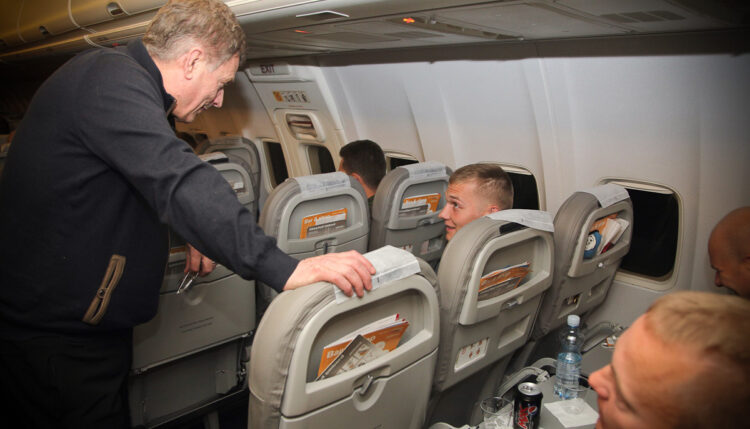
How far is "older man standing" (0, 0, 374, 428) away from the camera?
136 centimetres

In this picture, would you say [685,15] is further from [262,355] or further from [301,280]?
[262,355]

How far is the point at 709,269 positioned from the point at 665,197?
56 centimetres

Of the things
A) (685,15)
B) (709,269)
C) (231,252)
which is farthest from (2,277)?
(709,269)

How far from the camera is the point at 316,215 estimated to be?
2766 millimetres

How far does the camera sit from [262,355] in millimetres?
1267

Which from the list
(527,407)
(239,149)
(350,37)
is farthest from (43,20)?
(527,407)

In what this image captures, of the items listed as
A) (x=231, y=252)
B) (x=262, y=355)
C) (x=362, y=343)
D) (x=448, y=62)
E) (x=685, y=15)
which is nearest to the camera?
(x=262, y=355)

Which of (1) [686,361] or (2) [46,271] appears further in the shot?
(2) [46,271]

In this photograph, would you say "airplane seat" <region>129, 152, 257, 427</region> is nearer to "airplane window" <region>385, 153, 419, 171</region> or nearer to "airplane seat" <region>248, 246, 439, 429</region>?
"airplane seat" <region>248, 246, 439, 429</region>

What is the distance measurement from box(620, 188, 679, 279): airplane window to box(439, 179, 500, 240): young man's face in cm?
124

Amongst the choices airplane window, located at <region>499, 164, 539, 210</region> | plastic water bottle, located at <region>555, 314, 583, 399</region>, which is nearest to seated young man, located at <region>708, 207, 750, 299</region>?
plastic water bottle, located at <region>555, 314, 583, 399</region>

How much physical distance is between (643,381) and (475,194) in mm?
2053

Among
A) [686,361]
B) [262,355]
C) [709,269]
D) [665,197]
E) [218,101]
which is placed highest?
[218,101]

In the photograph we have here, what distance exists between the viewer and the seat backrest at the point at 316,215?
8.38 ft
